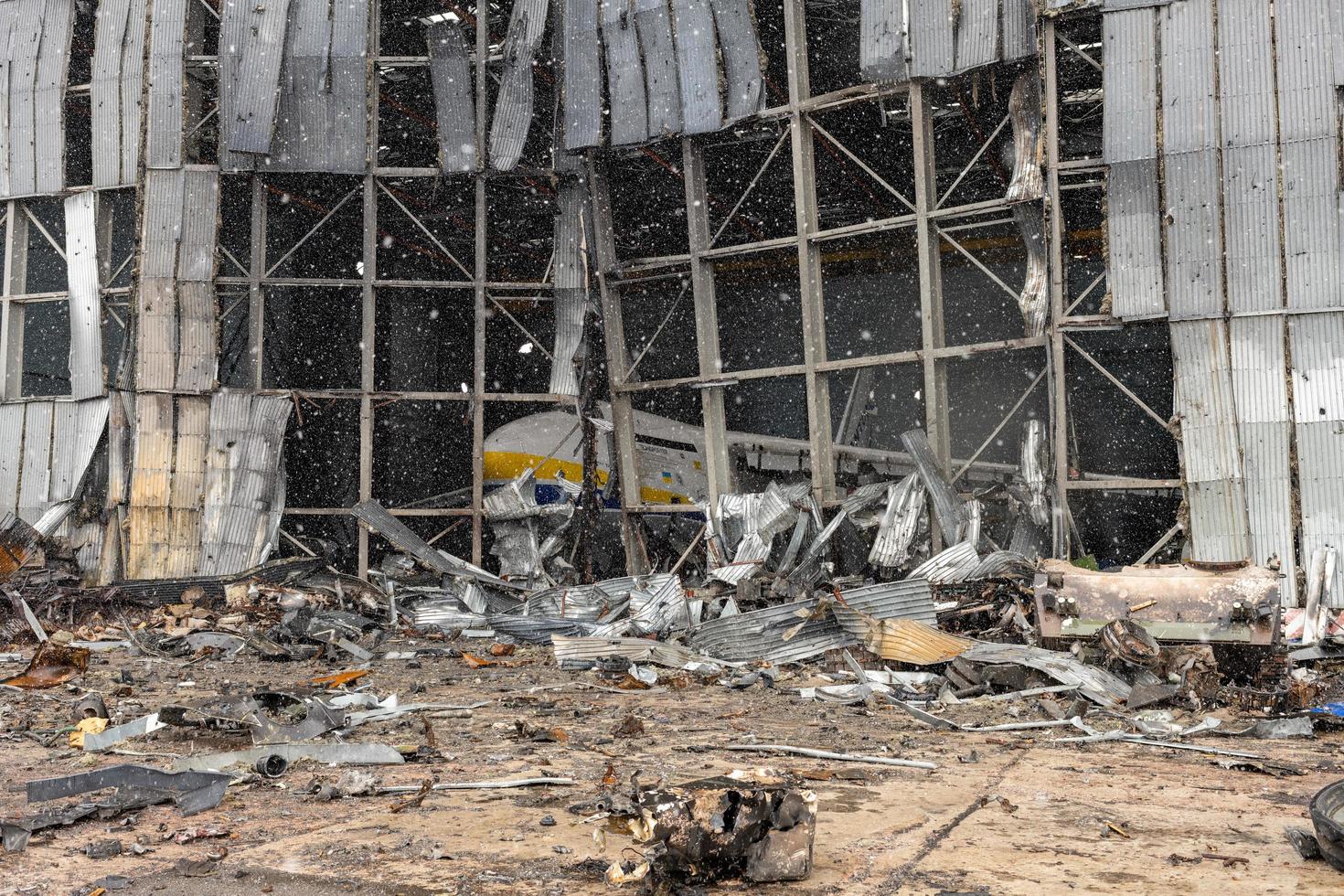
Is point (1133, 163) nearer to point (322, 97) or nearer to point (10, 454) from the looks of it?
point (322, 97)

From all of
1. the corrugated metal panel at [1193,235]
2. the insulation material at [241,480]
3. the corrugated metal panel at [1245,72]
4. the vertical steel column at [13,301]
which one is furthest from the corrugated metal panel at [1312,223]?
the vertical steel column at [13,301]

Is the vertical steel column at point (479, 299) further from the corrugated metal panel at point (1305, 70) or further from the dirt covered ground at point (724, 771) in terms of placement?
the corrugated metal panel at point (1305, 70)

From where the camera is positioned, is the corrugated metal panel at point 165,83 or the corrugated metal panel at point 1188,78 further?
the corrugated metal panel at point 165,83

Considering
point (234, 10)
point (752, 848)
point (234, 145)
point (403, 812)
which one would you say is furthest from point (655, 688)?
point (234, 10)

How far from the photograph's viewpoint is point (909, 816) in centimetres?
585

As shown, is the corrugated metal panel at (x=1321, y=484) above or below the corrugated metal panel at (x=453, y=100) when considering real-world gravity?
below

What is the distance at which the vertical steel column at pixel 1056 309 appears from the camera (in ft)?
45.6

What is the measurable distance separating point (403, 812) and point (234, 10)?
1588cm

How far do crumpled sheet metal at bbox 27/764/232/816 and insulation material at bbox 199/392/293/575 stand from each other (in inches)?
460

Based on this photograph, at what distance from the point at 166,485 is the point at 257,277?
3645 mm

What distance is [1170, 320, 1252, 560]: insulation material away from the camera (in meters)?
13.1

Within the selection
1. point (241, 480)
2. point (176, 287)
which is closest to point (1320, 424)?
point (241, 480)

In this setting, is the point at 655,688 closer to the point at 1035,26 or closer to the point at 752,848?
the point at 752,848

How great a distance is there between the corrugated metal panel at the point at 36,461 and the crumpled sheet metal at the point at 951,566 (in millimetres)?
14453
